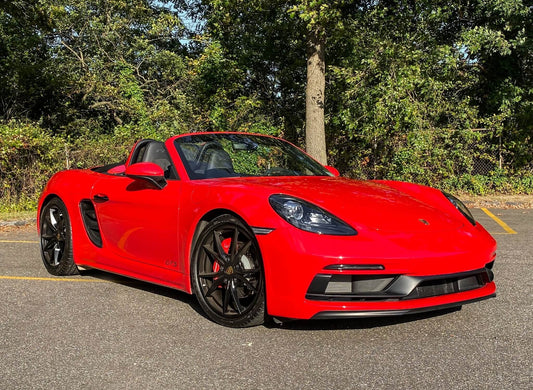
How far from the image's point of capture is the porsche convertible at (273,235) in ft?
11.5

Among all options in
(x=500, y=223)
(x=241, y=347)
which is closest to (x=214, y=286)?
(x=241, y=347)

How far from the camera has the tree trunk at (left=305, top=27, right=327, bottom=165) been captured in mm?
13648

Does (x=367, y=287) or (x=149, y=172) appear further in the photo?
(x=149, y=172)

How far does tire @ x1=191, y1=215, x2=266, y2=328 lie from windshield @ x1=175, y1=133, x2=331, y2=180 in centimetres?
64

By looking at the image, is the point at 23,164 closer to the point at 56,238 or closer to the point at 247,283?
the point at 56,238

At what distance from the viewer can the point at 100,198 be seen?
208 inches

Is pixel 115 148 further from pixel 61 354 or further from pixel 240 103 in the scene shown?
pixel 61 354

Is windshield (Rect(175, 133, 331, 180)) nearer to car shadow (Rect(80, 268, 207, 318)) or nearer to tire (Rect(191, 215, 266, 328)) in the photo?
tire (Rect(191, 215, 266, 328))

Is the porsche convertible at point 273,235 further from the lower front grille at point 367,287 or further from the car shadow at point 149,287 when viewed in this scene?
the car shadow at point 149,287

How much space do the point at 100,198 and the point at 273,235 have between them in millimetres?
2246

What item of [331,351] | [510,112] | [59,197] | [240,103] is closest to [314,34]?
[240,103]

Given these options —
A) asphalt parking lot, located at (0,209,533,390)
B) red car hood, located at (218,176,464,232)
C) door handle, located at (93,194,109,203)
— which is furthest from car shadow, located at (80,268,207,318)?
red car hood, located at (218,176,464,232)

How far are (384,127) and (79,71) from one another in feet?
A: 49.2

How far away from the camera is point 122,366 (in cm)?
333
